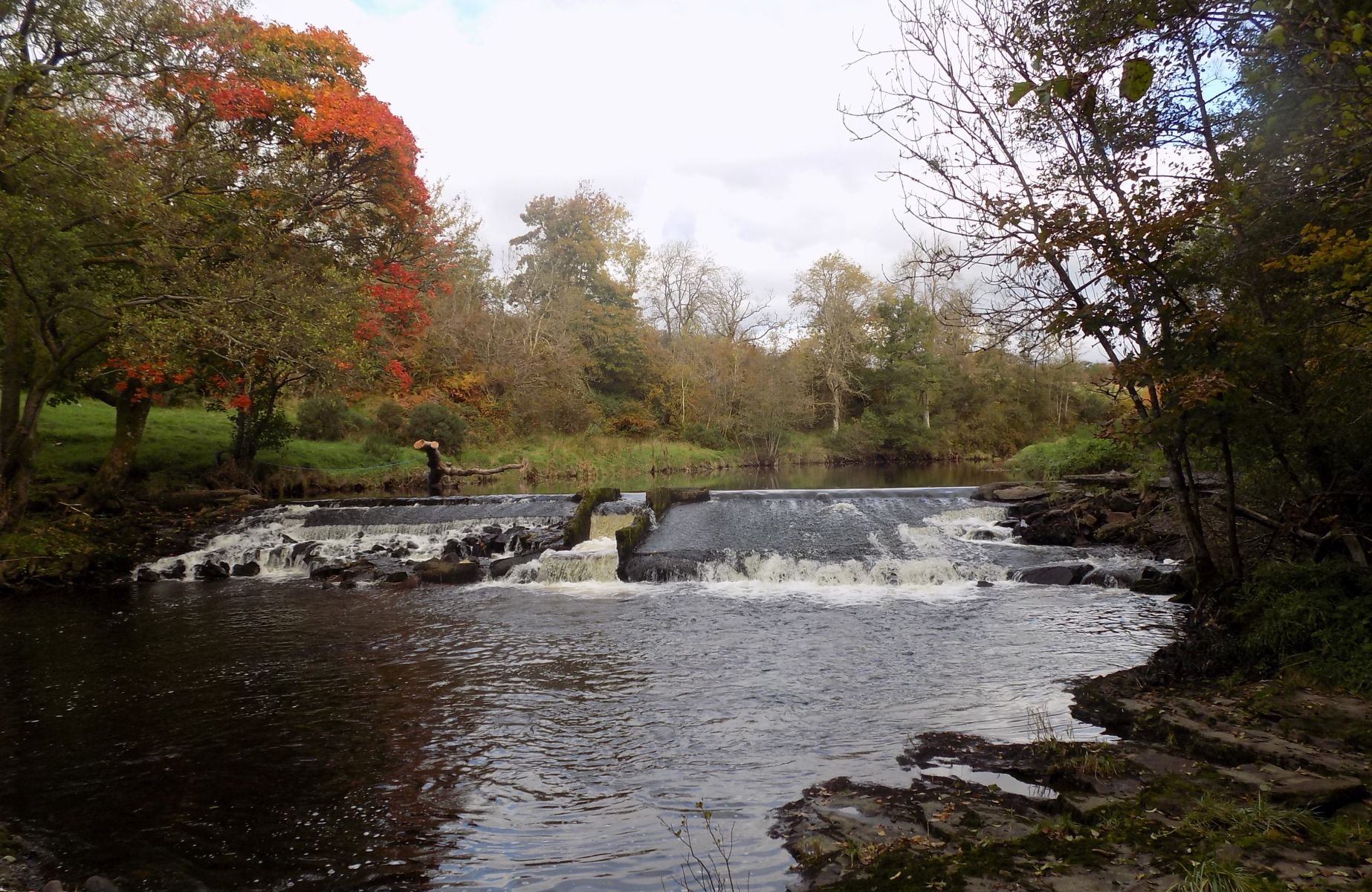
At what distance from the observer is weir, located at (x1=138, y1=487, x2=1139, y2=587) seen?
1372cm

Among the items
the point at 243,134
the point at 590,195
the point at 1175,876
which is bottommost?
the point at 1175,876

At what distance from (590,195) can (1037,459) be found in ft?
115

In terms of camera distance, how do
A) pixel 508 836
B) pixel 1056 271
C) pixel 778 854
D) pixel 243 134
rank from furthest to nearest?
pixel 243 134
pixel 1056 271
pixel 508 836
pixel 778 854

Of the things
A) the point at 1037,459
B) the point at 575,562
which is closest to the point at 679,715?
the point at 575,562

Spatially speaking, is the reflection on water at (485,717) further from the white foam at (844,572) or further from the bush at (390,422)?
the bush at (390,422)

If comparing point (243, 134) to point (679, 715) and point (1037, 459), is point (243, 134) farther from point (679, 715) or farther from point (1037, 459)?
point (1037, 459)

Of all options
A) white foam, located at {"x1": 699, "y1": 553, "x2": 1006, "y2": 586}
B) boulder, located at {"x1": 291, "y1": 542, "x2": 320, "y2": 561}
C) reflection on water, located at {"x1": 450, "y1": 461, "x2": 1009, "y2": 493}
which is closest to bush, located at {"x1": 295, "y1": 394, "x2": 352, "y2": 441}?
reflection on water, located at {"x1": 450, "y1": 461, "x2": 1009, "y2": 493}

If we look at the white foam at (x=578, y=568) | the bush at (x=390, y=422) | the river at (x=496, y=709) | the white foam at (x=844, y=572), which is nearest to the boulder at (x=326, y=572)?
the river at (x=496, y=709)

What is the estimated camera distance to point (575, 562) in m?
14.2

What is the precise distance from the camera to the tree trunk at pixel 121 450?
16.6m

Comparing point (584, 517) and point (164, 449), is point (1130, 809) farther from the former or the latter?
point (164, 449)

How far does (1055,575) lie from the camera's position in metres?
12.5

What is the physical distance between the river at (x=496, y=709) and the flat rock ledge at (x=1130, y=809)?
1.44 feet

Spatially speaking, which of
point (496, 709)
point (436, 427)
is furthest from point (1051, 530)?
point (436, 427)
